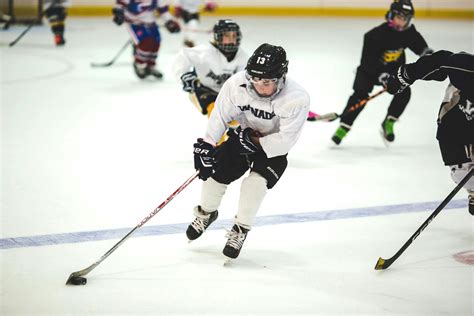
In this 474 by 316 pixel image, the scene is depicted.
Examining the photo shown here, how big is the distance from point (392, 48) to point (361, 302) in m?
2.63

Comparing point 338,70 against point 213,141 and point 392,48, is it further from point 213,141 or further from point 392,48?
point 213,141

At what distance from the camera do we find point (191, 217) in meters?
3.81

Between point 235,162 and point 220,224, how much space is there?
1.78 ft

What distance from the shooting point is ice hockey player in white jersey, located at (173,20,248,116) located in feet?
15.2

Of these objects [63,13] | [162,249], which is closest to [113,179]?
[162,249]

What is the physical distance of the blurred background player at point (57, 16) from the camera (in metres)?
9.17

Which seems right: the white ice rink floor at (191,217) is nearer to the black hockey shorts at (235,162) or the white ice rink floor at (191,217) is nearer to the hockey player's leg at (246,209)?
the hockey player's leg at (246,209)

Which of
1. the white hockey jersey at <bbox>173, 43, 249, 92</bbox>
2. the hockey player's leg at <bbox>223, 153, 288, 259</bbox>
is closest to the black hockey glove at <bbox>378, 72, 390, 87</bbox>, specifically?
the white hockey jersey at <bbox>173, 43, 249, 92</bbox>

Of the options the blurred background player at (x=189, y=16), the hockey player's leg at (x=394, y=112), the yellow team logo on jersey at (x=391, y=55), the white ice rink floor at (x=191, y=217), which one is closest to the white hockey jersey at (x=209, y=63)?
the white ice rink floor at (x=191, y=217)

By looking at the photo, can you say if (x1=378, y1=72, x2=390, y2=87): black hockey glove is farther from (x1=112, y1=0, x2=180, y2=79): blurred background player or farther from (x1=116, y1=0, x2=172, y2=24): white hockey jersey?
(x1=116, y1=0, x2=172, y2=24): white hockey jersey

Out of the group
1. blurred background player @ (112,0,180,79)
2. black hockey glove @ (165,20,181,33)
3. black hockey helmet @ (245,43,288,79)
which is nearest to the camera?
black hockey helmet @ (245,43,288,79)

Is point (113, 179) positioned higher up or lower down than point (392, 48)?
lower down

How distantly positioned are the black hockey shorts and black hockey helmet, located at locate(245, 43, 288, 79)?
33 centimetres

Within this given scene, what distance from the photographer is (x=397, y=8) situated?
494 centimetres
